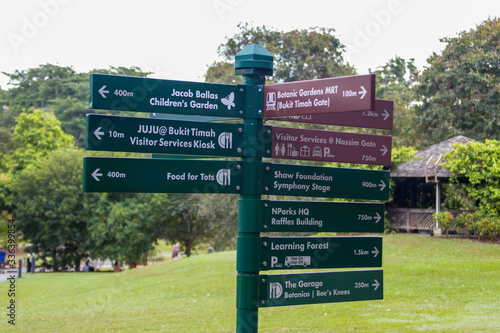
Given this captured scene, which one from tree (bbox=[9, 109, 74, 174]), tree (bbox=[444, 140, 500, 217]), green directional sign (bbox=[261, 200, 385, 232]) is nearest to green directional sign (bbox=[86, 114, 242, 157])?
green directional sign (bbox=[261, 200, 385, 232])

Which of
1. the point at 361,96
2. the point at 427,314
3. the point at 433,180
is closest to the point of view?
the point at 361,96

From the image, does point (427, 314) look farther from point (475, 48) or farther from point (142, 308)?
point (475, 48)

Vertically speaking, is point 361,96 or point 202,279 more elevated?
point 361,96

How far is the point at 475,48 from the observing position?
33344 mm

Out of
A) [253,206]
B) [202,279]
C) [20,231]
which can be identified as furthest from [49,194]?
[253,206]

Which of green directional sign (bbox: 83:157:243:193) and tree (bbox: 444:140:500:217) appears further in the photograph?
tree (bbox: 444:140:500:217)

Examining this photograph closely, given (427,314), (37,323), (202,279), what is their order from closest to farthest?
1. (427,314)
2. (37,323)
3. (202,279)

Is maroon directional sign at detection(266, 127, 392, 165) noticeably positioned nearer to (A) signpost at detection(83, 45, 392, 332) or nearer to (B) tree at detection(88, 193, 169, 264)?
(A) signpost at detection(83, 45, 392, 332)

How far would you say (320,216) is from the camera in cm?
483

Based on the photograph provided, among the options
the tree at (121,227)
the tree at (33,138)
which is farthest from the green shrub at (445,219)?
the tree at (33,138)

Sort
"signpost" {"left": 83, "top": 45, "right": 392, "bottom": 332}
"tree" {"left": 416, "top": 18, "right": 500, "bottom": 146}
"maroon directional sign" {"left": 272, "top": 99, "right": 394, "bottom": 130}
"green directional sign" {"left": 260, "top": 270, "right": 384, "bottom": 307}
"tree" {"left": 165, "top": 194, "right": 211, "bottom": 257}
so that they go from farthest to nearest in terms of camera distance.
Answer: "tree" {"left": 165, "top": 194, "right": 211, "bottom": 257} → "tree" {"left": 416, "top": 18, "right": 500, "bottom": 146} → "maroon directional sign" {"left": 272, "top": 99, "right": 394, "bottom": 130} → "green directional sign" {"left": 260, "top": 270, "right": 384, "bottom": 307} → "signpost" {"left": 83, "top": 45, "right": 392, "bottom": 332}

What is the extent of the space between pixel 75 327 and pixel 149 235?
26.1 m

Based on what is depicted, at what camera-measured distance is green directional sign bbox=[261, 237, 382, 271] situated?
15.1 ft

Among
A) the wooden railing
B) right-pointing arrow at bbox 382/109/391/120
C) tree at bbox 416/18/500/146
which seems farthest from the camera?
tree at bbox 416/18/500/146
